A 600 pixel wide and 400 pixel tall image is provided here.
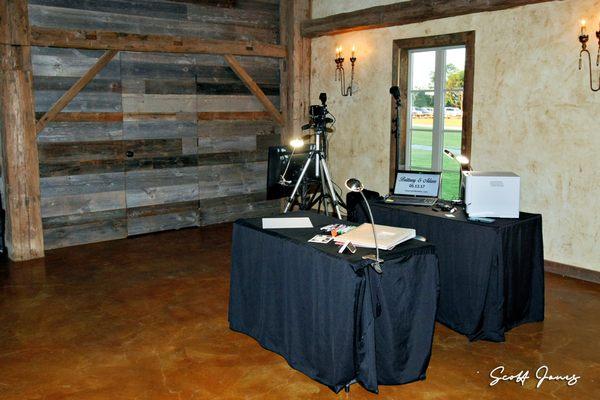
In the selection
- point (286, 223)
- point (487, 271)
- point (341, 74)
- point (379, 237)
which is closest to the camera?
point (379, 237)

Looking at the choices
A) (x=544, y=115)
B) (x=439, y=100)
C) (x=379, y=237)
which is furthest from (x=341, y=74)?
(x=379, y=237)

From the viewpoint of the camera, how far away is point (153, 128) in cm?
696

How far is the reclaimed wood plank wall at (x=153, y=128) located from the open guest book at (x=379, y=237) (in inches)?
157

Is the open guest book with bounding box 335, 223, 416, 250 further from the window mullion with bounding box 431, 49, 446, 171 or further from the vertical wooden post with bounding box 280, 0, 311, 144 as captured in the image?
the vertical wooden post with bounding box 280, 0, 311, 144

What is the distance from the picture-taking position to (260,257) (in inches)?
151

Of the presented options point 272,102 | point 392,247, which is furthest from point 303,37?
point 392,247

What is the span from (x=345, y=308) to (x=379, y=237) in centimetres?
Answer: 52

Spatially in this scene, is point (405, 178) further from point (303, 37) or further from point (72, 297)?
point (303, 37)

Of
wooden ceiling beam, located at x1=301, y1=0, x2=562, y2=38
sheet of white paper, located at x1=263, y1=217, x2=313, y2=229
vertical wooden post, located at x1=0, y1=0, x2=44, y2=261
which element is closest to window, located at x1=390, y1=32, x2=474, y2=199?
wooden ceiling beam, located at x1=301, y1=0, x2=562, y2=38

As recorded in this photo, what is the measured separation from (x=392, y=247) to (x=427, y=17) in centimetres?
380

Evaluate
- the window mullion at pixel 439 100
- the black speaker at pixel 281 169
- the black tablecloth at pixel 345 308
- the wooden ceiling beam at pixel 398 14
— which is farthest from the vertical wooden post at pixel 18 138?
Answer: the window mullion at pixel 439 100

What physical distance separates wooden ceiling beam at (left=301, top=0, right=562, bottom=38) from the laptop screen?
2005 millimetres

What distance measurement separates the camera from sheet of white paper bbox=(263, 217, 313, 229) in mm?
3887

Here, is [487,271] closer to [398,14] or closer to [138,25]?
[398,14]
